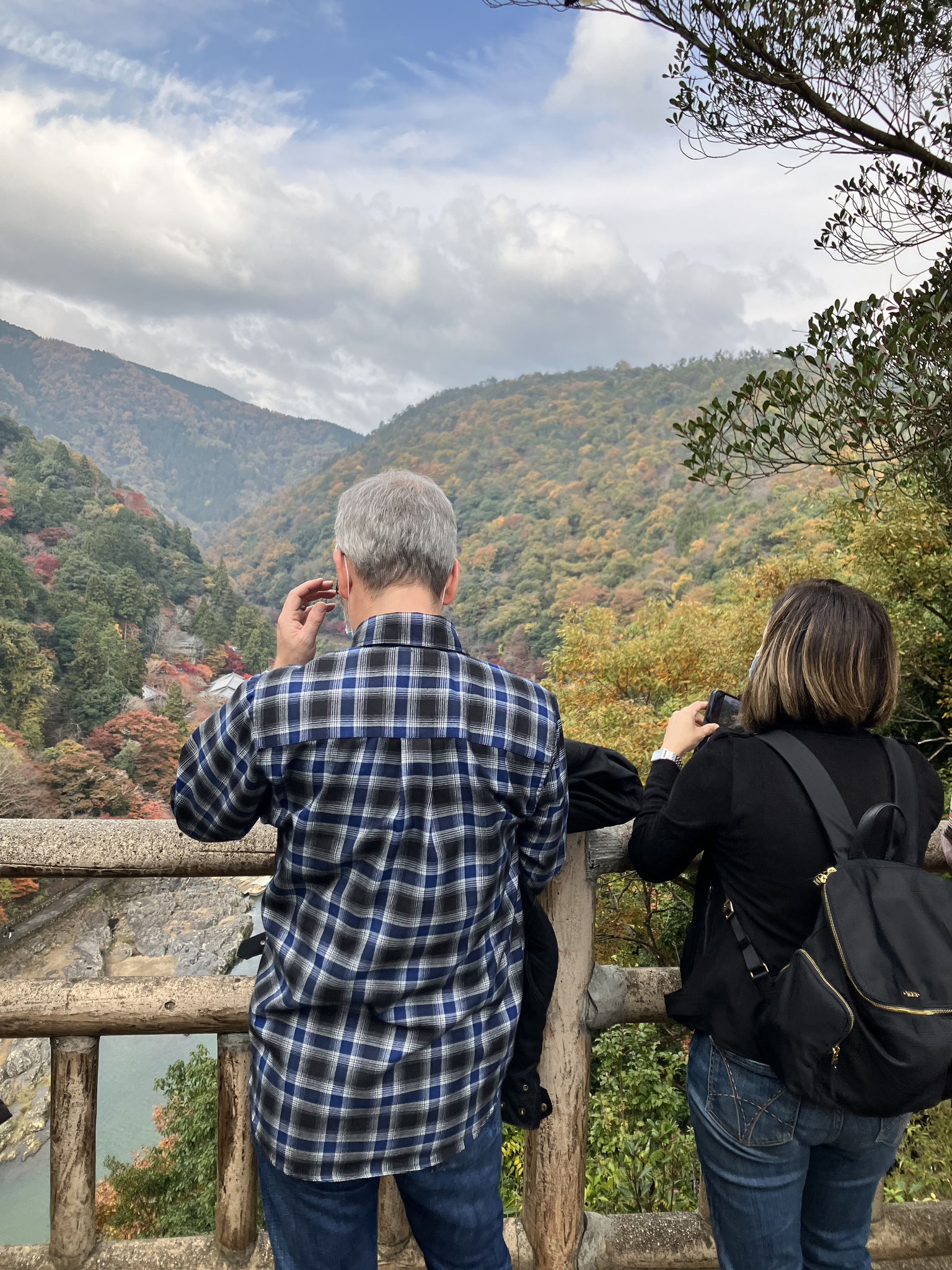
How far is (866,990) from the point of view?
1000mm

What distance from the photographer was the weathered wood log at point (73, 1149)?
1417mm

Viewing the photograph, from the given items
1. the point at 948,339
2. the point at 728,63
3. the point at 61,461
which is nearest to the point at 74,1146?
the point at 948,339

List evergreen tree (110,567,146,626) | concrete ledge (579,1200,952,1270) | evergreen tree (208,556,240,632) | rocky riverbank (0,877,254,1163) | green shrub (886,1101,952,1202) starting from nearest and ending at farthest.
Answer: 1. concrete ledge (579,1200,952,1270)
2. green shrub (886,1101,952,1202)
3. rocky riverbank (0,877,254,1163)
4. evergreen tree (110,567,146,626)
5. evergreen tree (208,556,240,632)

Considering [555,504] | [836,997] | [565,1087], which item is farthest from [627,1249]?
[555,504]

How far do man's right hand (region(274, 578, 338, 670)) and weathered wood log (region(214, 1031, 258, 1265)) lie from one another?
31.1 inches

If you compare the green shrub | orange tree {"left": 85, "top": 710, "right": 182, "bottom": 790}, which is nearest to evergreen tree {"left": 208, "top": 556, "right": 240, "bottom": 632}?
orange tree {"left": 85, "top": 710, "right": 182, "bottom": 790}

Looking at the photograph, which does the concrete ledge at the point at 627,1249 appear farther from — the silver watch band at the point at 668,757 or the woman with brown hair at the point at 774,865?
the silver watch band at the point at 668,757

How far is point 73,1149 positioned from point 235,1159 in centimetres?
30

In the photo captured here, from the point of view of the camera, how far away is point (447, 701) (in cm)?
100

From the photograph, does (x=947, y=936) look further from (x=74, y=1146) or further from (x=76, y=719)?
(x=76, y=719)

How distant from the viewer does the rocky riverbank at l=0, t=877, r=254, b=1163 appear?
821 inches

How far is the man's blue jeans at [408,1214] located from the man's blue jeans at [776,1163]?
13.6 inches

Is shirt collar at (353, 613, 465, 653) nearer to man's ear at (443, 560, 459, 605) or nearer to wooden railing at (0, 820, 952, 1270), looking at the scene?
man's ear at (443, 560, 459, 605)

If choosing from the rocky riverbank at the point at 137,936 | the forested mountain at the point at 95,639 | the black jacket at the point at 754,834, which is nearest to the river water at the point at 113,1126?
the rocky riverbank at the point at 137,936
